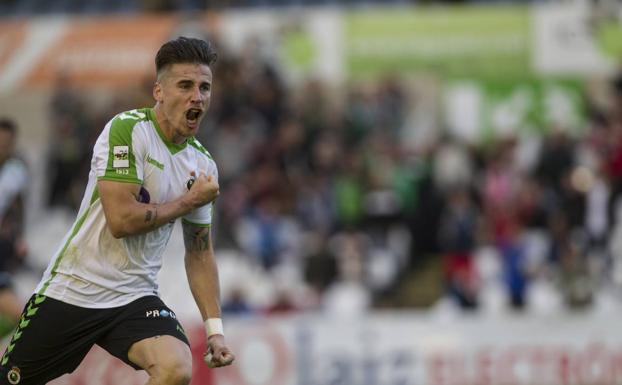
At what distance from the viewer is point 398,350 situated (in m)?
13.6

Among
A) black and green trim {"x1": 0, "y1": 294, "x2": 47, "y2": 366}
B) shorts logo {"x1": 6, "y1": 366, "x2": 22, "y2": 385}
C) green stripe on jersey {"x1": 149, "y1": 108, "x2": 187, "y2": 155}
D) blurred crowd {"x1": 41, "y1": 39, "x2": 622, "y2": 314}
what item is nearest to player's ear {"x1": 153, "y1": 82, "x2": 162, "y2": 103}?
green stripe on jersey {"x1": 149, "y1": 108, "x2": 187, "y2": 155}

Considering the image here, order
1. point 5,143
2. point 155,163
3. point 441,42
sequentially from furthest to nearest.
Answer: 1. point 441,42
2. point 5,143
3. point 155,163

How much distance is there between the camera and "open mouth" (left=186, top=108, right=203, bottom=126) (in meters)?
5.67

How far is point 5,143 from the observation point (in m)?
9.70

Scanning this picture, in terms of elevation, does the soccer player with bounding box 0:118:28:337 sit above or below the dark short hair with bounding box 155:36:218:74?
below

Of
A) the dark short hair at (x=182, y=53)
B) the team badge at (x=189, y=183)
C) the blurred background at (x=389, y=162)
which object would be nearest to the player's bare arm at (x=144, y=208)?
the team badge at (x=189, y=183)

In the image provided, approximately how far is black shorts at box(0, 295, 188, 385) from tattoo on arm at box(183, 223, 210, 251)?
0.50 meters

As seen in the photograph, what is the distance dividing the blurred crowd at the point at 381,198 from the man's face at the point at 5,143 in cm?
560

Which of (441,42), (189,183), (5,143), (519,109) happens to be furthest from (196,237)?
(441,42)

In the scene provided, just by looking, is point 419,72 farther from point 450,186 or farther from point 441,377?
point 441,377

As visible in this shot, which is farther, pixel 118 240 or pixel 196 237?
pixel 196 237

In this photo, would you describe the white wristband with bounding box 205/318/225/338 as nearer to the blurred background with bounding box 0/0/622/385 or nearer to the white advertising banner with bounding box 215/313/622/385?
the white advertising banner with bounding box 215/313/622/385

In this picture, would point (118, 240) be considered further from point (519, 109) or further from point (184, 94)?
point (519, 109)

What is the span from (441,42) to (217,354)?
11574 millimetres
